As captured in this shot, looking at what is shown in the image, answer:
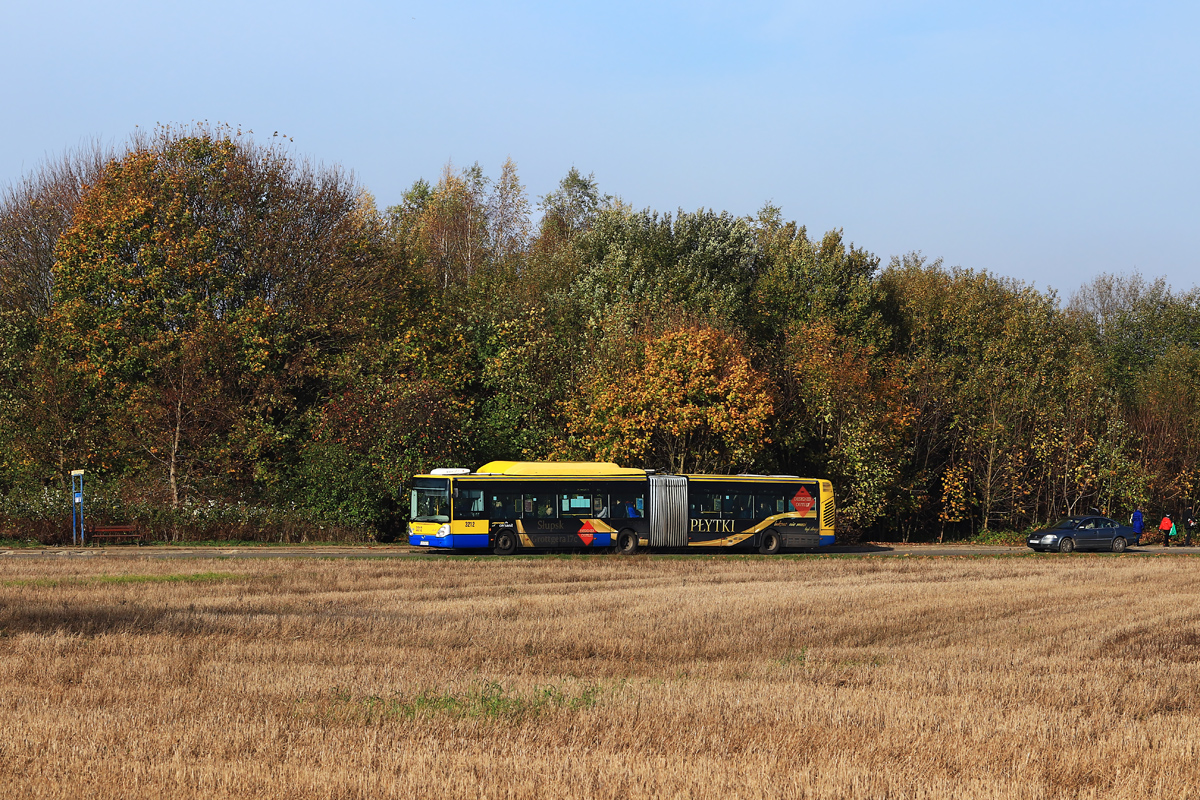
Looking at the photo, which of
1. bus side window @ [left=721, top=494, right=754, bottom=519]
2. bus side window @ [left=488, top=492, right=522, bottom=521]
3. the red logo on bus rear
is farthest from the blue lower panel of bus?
the red logo on bus rear

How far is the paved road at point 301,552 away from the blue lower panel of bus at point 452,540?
360mm

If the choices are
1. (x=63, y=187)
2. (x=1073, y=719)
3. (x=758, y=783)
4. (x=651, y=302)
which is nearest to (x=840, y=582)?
(x=1073, y=719)

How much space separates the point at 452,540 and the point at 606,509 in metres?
5.30

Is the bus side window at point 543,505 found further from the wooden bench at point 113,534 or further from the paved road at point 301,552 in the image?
the wooden bench at point 113,534

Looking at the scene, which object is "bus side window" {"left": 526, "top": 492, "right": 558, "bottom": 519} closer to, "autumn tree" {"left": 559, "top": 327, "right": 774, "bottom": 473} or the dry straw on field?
"autumn tree" {"left": 559, "top": 327, "right": 774, "bottom": 473}

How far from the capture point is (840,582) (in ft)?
87.6

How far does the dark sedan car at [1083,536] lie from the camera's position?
135 ft

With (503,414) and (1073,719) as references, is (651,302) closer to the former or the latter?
(503,414)

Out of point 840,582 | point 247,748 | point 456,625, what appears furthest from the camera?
point 840,582

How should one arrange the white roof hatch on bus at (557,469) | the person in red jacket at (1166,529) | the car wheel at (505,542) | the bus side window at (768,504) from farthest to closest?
the person in red jacket at (1166,529) < the bus side window at (768,504) < the white roof hatch on bus at (557,469) < the car wheel at (505,542)

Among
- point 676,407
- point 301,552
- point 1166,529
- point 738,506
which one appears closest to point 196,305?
point 301,552

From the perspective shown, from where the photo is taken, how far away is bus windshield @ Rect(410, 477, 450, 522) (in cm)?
3628

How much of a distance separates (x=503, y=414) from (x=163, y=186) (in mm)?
15954

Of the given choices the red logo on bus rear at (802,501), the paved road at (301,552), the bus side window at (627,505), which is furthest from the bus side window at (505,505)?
the red logo on bus rear at (802,501)
